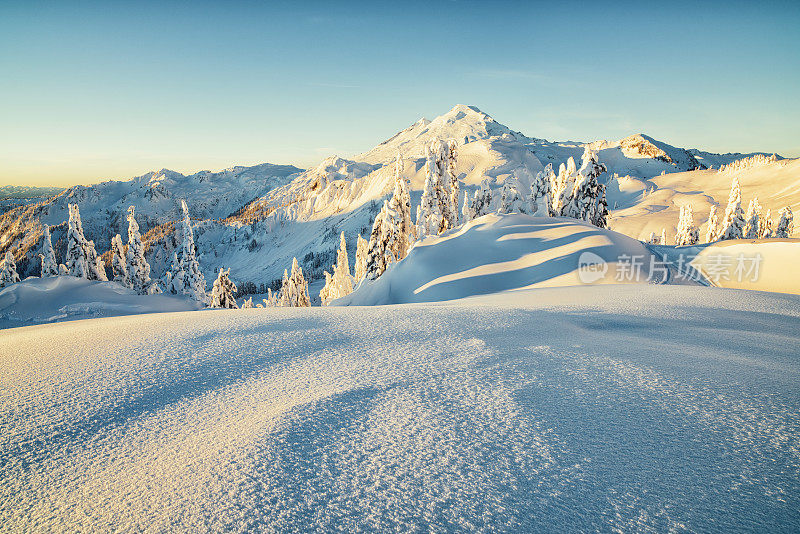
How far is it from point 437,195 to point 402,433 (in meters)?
25.6

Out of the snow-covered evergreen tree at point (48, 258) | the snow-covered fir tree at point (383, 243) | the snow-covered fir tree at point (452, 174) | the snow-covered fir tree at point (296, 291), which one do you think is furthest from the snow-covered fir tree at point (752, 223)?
the snow-covered evergreen tree at point (48, 258)

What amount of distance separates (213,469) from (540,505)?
4.49 feet

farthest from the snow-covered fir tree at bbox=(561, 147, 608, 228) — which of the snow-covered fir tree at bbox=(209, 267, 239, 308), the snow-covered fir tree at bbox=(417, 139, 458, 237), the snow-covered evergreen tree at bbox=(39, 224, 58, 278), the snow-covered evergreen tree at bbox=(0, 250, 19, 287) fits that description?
the snow-covered evergreen tree at bbox=(39, 224, 58, 278)

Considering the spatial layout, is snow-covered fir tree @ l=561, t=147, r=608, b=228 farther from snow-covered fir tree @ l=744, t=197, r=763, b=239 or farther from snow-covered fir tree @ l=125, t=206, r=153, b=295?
snow-covered fir tree @ l=125, t=206, r=153, b=295

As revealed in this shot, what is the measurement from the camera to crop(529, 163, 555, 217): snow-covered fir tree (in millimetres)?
28839

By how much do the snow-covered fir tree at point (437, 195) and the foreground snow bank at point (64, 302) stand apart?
58.0 feet

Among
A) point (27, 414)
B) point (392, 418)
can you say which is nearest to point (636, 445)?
point (392, 418)

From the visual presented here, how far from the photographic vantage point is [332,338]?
343cm

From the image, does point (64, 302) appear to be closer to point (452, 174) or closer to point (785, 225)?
point (452, 174)

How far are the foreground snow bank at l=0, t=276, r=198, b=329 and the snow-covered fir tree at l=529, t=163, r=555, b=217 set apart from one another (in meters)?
26.4

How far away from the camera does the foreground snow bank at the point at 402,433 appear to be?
4.36 ft

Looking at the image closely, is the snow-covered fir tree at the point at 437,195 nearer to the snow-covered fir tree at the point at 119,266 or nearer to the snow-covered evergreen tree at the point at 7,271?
the snow-covered fir tree at the point at 119,266

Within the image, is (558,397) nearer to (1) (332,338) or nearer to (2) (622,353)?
(2) (622,353)

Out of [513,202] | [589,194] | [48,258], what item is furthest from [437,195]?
[48,258]
